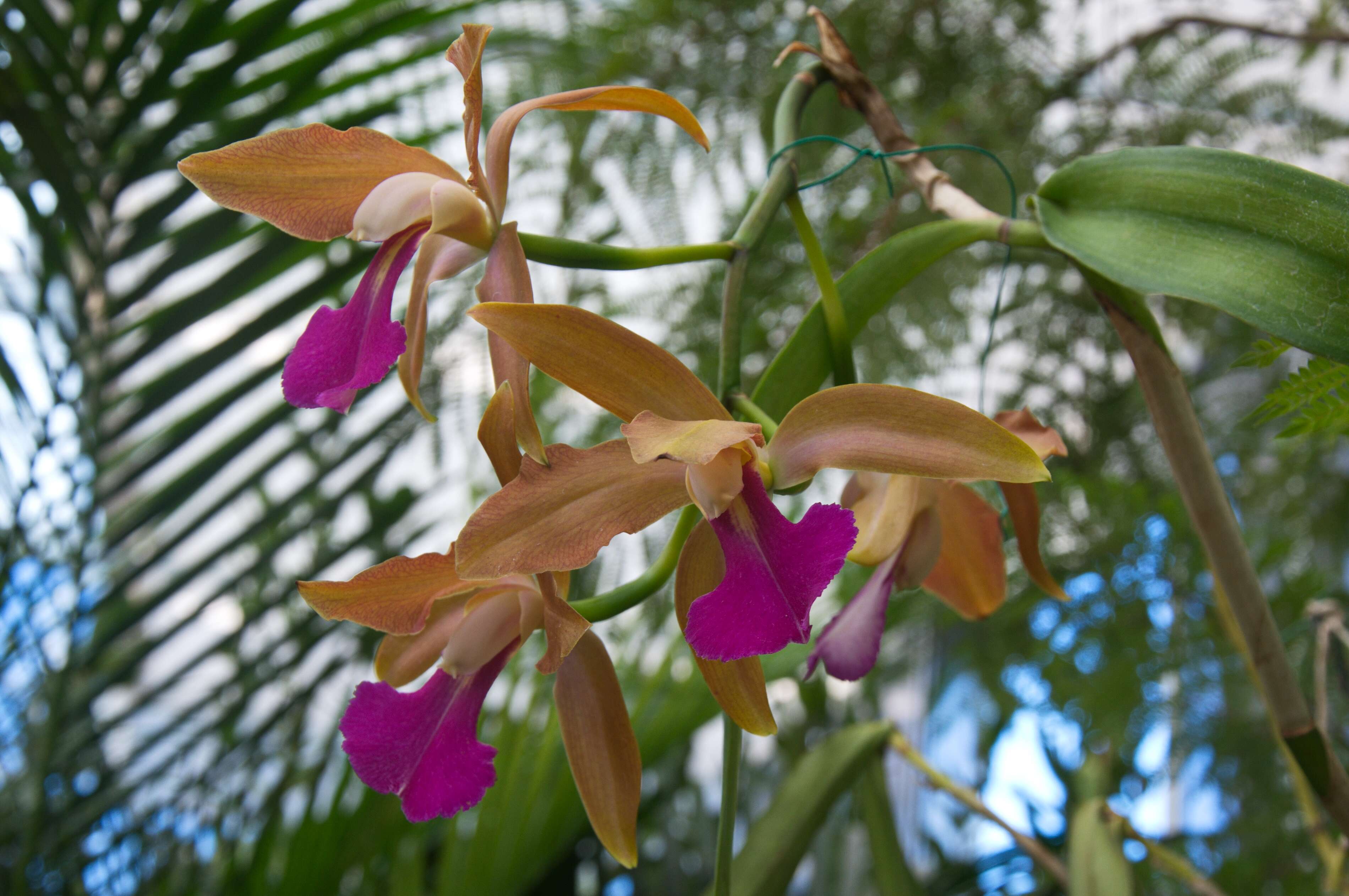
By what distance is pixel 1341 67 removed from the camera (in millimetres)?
1018

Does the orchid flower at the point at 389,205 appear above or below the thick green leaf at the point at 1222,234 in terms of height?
above

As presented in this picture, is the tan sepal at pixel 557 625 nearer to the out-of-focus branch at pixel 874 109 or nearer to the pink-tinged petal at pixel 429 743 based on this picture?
the pink-tinged petal at pixel 429 743

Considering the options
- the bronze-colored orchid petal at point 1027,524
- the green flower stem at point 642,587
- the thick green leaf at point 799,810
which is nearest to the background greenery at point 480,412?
the thick green leaf at point 799,810

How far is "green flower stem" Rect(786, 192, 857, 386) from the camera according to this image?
1.01ft

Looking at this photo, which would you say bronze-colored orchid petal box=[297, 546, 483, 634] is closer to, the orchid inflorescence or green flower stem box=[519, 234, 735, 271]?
the orchid inflorescence

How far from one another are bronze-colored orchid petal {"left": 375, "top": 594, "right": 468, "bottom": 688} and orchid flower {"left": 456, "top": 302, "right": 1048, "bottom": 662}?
0.22 feet

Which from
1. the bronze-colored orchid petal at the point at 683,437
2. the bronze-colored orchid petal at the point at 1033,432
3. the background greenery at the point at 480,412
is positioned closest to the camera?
the bronze-colored orchid petal at the point at 683,437

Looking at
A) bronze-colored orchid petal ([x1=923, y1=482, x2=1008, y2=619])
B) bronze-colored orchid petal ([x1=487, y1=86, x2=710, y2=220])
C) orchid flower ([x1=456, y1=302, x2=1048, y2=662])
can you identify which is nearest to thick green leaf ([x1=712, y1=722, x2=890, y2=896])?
bronze-colored orchid petal ([x1=923, y1=482, x2=1008, y2=619])

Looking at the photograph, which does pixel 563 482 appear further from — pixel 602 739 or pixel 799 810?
pixel 799 810

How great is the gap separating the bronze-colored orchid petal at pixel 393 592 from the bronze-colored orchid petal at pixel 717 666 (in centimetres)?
7

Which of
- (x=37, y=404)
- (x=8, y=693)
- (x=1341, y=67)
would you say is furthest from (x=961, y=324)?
(x=8, y=693)

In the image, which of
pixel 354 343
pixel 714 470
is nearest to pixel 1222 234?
pixel 714 470

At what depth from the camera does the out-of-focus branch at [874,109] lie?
40cm

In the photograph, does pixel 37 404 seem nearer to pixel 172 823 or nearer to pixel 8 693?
pixel 8 693
